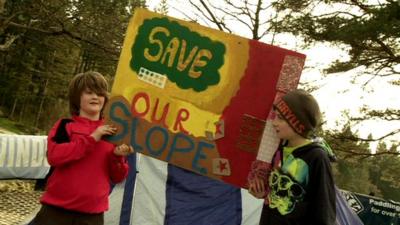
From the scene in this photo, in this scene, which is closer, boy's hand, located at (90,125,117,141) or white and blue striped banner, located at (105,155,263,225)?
boy's hand, located at (90,125,117,141)

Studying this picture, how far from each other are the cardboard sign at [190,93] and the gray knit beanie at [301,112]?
0.82 ft

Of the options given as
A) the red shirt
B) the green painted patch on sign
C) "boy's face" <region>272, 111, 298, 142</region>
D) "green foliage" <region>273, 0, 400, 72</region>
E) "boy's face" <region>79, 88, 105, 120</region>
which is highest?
"green foliage" <region>273, 0, 400, 72</region>

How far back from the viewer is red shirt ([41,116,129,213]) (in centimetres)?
182

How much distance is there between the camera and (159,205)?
4789 mm

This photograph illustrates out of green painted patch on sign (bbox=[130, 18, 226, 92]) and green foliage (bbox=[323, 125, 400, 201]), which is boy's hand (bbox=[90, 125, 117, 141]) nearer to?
green painted patch on sign (bbox=[130, 18, 226, 92])

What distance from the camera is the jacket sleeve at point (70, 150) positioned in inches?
71.0

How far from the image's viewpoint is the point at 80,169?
6.15 ft

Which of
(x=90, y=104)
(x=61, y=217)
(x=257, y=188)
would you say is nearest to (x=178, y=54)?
(x=90, y=104)

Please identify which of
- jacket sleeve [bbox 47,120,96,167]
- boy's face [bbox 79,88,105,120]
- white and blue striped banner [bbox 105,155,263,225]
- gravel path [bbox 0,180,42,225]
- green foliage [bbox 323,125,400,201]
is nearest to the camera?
jacket sleeve [bbox 47,120,96,167]

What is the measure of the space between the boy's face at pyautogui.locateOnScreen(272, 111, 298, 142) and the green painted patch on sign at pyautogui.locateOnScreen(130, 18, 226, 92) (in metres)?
0.38

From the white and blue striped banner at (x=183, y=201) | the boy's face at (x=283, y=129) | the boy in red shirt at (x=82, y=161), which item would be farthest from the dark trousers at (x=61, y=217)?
the white and blue striped banner at (x=183, y=201)

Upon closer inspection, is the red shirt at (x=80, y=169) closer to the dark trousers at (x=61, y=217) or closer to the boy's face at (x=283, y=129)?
the dark trousers at (x=61, y=217)

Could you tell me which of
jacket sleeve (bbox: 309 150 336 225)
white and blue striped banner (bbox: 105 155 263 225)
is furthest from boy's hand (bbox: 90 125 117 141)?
white and blue striped banner (bbox: 105 155 263 225)

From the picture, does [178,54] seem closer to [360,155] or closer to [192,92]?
[192,92]
